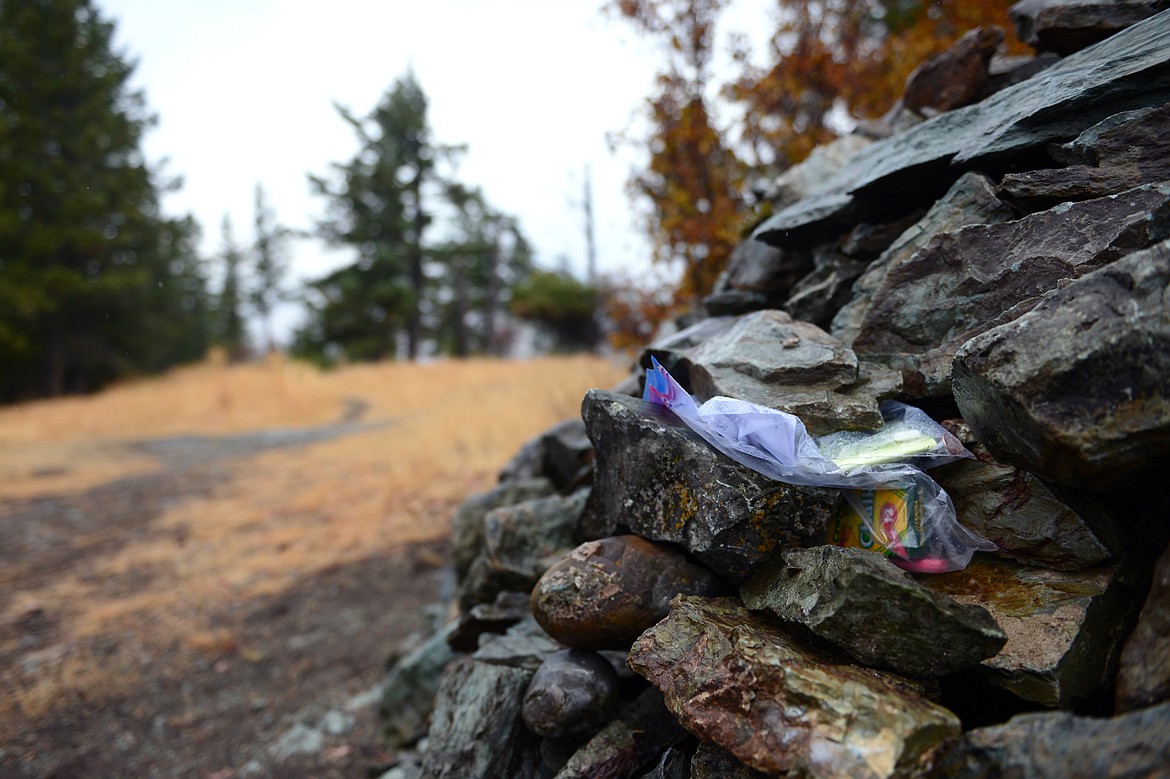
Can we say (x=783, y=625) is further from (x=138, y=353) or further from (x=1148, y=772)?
(x=138, y=353)

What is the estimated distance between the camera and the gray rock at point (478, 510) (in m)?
3.50

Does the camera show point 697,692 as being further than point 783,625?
No

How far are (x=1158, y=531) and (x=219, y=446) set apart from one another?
42.6ft

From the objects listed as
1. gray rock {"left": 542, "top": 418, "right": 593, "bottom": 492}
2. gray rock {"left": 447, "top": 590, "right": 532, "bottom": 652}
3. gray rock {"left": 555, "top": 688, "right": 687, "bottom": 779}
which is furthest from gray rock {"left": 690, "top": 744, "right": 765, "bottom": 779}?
gray rock {"left": 542, "top": 418, "right": 593, "bottom": 492}

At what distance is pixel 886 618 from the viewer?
1.36 metres

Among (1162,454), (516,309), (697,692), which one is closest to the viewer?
(1162,454)

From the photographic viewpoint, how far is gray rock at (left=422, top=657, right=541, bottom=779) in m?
2.02

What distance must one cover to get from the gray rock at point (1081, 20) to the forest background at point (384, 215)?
5.31ft

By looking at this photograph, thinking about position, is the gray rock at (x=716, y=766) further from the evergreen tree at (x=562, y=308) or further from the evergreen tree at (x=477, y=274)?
the evergreen tree at (x=477, y=274)

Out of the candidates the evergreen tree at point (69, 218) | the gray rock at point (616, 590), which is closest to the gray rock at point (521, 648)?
the gray rock at point (616, 590)

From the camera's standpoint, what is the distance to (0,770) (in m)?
2.96

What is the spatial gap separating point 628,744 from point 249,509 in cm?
651

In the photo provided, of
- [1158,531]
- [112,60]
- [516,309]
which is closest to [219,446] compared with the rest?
[516,309]

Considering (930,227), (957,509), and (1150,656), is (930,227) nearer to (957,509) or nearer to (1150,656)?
(957,509)
